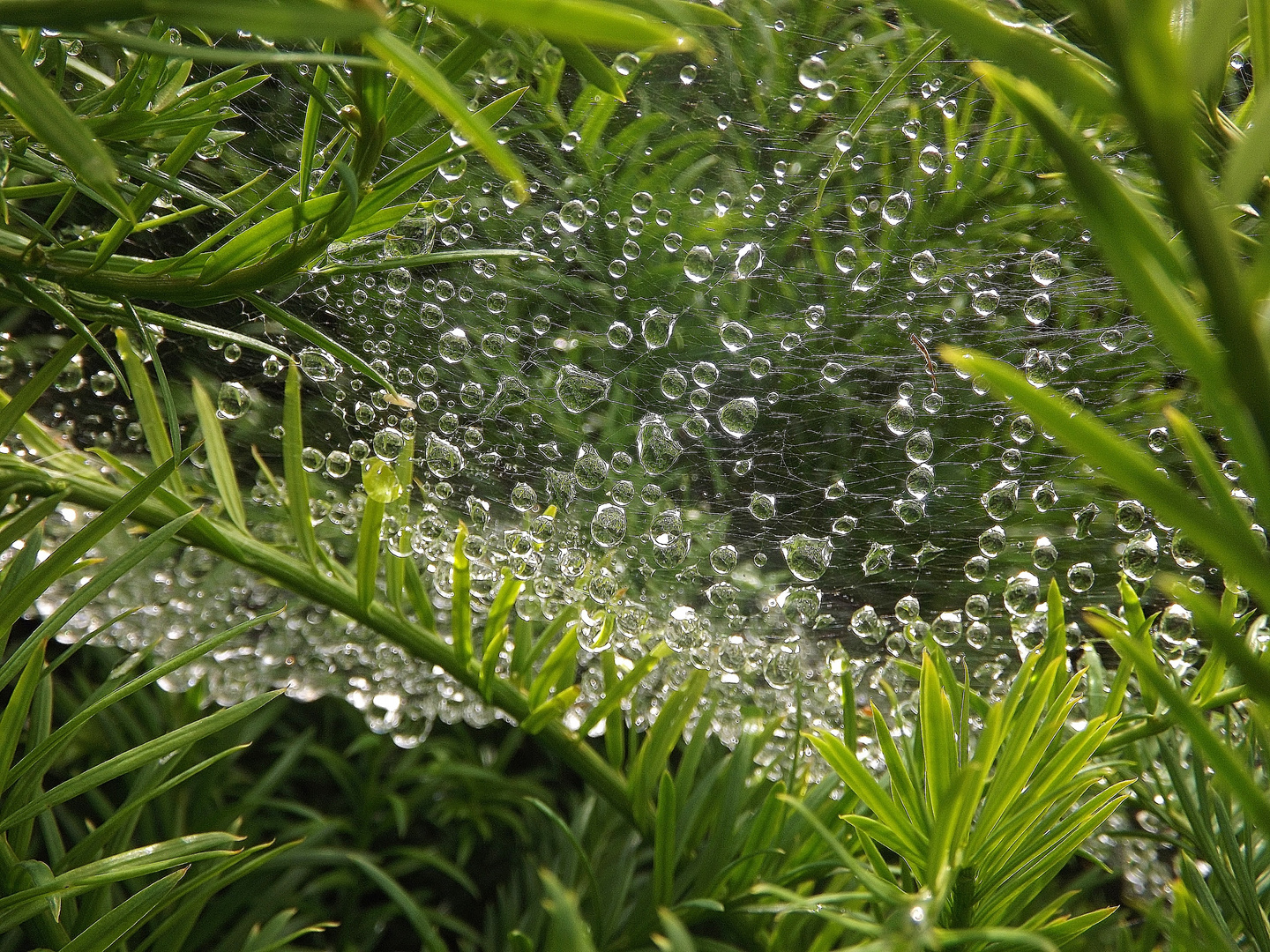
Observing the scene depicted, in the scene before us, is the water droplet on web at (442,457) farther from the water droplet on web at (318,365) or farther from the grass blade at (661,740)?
the grass blade at (661,740)

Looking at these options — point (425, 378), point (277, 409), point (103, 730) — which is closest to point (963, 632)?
point (425, 378)

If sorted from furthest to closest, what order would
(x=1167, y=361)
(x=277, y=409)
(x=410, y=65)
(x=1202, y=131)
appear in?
1. (x=277, y=409)
2. (x=1167, y=361)
3. (x=1202, y=131)
4. (x=410, y=65)

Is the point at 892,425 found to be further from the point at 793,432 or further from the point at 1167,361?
the point at 1167,361

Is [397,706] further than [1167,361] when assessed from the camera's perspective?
Yes

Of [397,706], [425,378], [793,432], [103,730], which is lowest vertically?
[103,730]

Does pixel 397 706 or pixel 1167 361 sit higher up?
pixel 1167 361

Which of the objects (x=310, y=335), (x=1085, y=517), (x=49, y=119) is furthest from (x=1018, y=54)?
(x=1085, y=517)
